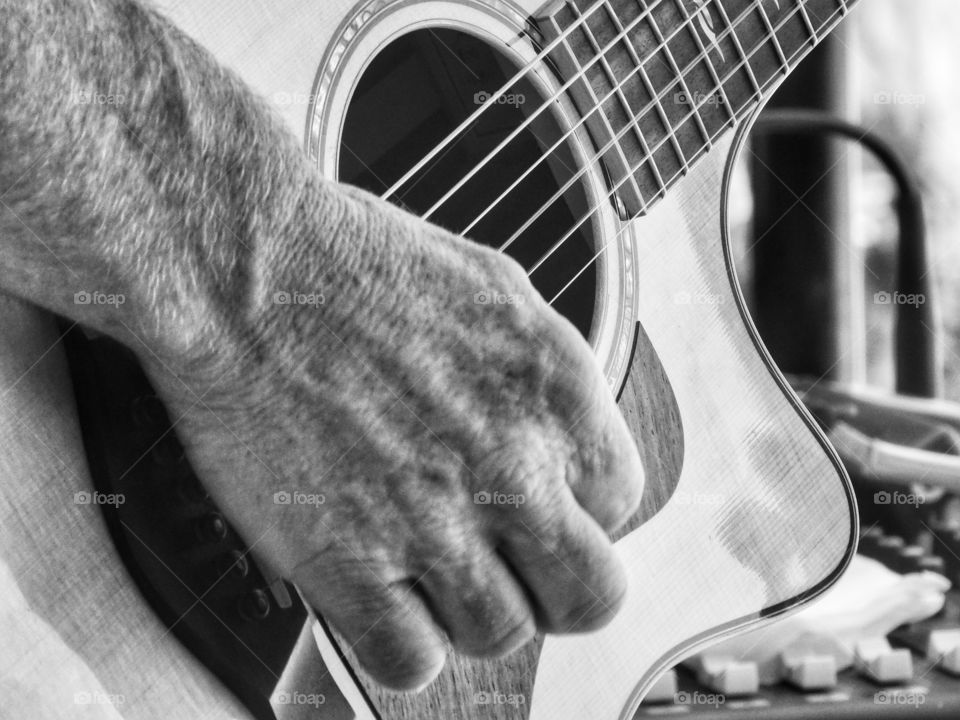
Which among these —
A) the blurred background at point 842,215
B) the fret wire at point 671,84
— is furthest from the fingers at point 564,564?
the blurred background at point 842,215

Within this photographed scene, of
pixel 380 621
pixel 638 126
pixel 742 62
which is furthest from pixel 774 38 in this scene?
pixel 380 621

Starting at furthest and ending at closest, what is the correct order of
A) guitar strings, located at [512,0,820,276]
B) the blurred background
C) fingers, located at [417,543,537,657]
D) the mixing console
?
the blurred background → the mixing console → guitar strings, located at [512,0,820,276] → fingers, located at [417,543,537,657]

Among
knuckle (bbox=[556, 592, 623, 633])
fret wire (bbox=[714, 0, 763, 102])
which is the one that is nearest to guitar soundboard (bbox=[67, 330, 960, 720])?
knuckle (bbox=[556, 592, 623, 633])

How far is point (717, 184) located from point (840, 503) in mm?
230

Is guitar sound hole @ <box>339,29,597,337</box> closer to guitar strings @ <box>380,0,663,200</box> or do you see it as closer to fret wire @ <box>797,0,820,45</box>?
guitar strings @ <box>380,0,663,200</box>

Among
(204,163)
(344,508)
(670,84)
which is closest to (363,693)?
(344,508)

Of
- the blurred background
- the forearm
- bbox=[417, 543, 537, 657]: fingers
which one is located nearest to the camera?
the forearm

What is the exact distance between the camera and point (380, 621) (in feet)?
1.23

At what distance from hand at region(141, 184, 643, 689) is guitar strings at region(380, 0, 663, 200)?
90 millimetres

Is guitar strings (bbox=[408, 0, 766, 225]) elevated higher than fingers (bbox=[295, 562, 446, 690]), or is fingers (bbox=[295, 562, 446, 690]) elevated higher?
guitar strings (bbox=[408, 0, 766, 225])

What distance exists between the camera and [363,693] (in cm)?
40

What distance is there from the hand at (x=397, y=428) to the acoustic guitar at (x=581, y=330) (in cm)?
3

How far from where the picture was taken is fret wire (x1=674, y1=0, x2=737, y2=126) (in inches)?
23.0

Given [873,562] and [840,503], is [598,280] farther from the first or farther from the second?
[873,562]
